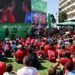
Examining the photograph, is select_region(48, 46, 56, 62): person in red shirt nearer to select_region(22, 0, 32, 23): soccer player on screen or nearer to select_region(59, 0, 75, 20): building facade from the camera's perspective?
select_region(22, 0, 32, 23): soccer player on screen

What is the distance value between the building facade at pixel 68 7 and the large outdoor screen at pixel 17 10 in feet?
189

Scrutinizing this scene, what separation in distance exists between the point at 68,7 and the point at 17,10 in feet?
245

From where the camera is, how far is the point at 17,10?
52.5m

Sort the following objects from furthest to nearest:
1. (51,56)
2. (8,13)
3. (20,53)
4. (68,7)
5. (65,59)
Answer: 1. (68,7)
2. (8,13)
3. (51,56)
4. (20,53)
5. (65,59)

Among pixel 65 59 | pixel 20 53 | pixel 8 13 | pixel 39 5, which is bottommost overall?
pixel 20 53

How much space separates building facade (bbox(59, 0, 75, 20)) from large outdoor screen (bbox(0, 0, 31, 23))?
5766 cm

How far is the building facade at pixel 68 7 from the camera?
380 feet

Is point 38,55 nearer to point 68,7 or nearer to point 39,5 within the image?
point 39,5

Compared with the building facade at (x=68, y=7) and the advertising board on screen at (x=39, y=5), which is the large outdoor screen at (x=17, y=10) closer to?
the advertising board on screen at (x=39, y=5)

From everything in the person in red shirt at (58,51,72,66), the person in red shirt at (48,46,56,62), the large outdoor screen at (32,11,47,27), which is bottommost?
the person in red shirt at (48,46,56,62)

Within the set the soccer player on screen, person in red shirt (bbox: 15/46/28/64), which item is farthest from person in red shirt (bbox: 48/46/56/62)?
the soccer player on screen

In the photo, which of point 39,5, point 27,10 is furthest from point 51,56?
point 39,5

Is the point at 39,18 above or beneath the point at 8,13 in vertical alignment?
beneath

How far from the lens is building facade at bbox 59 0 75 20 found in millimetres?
115875
